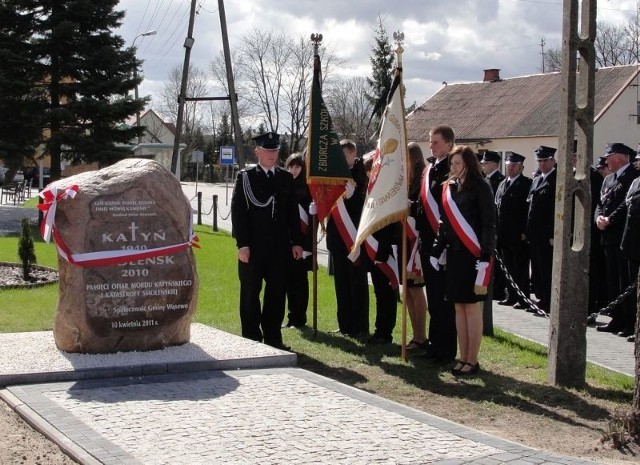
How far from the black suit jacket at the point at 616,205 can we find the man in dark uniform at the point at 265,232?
13.3 ft

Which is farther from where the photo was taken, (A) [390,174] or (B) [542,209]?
(B) [542,209]

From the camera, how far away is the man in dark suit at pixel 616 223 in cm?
1098

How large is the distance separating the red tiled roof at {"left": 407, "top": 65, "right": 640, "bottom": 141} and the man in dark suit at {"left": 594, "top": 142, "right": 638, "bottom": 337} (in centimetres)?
3446

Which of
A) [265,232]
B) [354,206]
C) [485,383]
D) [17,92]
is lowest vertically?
[485,383]

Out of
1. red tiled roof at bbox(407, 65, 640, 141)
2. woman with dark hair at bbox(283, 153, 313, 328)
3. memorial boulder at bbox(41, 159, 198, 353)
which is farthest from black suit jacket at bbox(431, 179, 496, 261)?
red tiled roof at bbox(407, 65, 640, 141)

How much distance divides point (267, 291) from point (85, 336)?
6.75ft

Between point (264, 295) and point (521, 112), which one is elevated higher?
point (521, 112)

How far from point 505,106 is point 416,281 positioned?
43.4 m

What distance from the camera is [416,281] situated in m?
9.10

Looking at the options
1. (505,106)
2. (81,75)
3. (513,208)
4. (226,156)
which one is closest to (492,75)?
(505,106)

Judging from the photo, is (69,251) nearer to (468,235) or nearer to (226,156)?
(468,235)

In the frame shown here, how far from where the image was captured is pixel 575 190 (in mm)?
7617

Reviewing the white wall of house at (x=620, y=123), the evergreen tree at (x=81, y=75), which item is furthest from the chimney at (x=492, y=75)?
the evergreen tree at (x=81, y=75)

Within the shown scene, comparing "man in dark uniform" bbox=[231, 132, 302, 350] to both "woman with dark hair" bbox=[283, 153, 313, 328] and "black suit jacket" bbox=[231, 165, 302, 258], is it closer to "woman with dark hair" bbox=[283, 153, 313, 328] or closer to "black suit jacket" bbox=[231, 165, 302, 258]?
"black suit jacket" bbox=[231, 165, 302, 258]
